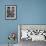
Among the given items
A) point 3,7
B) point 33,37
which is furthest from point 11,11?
point 33,37

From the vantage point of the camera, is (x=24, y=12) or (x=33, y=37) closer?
(x=33, y=37)

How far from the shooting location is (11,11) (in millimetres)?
4586

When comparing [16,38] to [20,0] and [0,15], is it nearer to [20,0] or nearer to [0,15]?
[0,15]

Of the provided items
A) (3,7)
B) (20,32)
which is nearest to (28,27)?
(20,32)

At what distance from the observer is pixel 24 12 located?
4578mm

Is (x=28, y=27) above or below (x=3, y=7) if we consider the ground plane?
below

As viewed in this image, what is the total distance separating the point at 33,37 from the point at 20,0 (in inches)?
53.7

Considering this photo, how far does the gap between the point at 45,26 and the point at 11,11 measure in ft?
4.19

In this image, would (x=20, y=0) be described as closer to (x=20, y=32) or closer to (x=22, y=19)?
(x=22, y=19)

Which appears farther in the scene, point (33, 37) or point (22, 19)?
point (22, 19)

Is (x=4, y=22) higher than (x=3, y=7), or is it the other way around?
(x=3, y=7)

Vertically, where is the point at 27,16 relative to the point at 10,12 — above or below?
below

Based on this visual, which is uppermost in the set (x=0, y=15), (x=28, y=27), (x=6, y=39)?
(x=0, y=15)

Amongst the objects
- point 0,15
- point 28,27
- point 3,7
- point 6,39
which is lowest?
point 6,39
